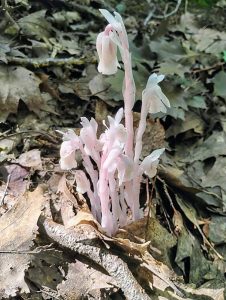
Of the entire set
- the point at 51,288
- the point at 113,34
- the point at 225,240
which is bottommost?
the point at 225,240

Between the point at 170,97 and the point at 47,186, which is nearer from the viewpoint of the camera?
the point at 47,186

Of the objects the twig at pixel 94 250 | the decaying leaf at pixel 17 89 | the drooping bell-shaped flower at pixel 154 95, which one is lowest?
the twig at pixel 94 250

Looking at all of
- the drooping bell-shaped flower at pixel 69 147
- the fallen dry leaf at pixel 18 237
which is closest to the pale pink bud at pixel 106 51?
the drooping bell-shaped flower at pixel 69 147

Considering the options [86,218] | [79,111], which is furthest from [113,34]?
[79,111]

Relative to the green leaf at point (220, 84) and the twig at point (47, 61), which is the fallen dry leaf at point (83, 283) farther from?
the green leaf at point (220, 84)

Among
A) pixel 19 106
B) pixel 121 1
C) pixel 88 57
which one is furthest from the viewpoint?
pixel 121 1

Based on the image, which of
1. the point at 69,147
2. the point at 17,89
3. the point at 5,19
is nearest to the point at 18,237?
the point at 69,147

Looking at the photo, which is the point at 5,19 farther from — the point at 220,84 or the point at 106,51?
the point at 106,51

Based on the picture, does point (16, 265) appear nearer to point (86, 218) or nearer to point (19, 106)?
point (86, 218)
